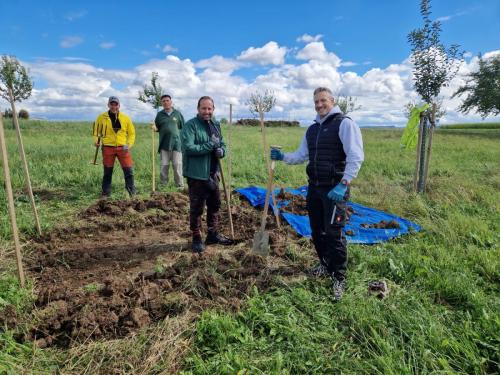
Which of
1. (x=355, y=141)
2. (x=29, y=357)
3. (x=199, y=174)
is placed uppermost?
(x=355, y=141)

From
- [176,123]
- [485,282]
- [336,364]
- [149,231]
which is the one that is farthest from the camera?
[176,123]

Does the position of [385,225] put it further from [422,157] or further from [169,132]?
[169,132]

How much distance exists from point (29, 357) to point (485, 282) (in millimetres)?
4158

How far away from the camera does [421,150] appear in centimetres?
698

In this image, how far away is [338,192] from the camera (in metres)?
3.03

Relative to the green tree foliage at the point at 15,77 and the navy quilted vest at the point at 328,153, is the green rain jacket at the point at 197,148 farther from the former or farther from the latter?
the green tree foliage at the point at 15,77

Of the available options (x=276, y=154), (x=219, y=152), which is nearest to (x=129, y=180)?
(x=219, y=152)

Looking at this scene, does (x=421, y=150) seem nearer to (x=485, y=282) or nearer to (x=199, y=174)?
(x=485, y=282)

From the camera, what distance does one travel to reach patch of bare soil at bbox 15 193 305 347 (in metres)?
2.78

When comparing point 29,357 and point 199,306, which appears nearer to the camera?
point 29,357

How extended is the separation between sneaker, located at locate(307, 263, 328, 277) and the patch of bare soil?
0.15 m

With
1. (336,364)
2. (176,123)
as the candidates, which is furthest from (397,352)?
(176,123)

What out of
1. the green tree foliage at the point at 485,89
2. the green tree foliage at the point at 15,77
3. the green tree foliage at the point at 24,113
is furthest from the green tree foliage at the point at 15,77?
the green tree foliage at the point at 485,89

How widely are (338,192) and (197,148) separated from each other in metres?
1.83
